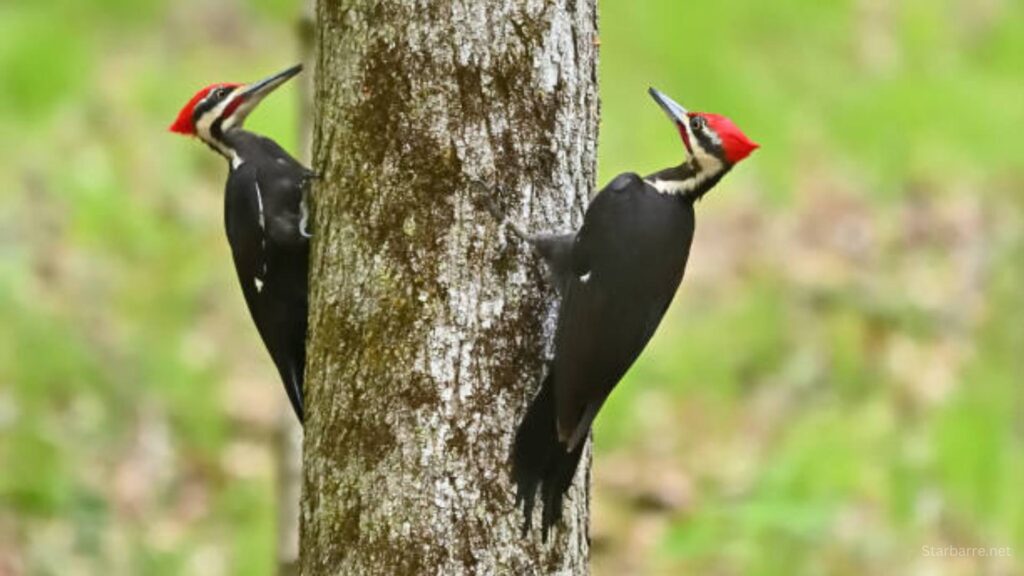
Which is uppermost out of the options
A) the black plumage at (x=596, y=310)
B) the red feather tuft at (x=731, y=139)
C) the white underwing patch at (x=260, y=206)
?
the red feather tuft at (x=731, y=139)

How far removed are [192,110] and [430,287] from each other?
117 cm

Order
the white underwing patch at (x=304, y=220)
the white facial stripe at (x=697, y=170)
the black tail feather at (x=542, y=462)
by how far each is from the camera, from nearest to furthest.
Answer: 1. the black tail feather at (x=542, y=462)
2. the white underwing patch at (x=304, y=220)
3. the white facial stripe at (x=697, y=170)

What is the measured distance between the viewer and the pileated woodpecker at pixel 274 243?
3340 millimetres

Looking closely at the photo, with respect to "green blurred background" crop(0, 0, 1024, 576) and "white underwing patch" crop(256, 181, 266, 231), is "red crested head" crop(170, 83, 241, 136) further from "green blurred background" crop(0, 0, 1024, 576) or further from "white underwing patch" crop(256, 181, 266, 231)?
"green blurred background" crop(0, 0, 1024, 576)

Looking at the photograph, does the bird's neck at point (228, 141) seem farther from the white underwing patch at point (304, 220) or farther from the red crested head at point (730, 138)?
the red crested head at point (730, 138)

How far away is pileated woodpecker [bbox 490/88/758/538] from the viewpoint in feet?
9.29

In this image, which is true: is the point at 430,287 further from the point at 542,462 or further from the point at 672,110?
the point at 672,110

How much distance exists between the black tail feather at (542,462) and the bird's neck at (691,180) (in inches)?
26.2

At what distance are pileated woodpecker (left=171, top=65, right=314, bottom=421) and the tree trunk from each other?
0.37 meters

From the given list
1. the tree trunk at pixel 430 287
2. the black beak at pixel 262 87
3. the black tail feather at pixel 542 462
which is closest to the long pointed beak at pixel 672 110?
the tree trunk at pixel 430 287

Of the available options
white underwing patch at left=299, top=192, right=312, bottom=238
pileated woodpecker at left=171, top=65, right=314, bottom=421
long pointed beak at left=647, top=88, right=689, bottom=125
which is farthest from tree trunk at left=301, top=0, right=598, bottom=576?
long pointed beak at left=647, top=88, right=689, bottom=125

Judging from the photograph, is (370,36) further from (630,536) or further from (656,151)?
(656,151)

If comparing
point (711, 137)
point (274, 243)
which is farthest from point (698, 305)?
point (274, 243)

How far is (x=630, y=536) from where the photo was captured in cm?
675
